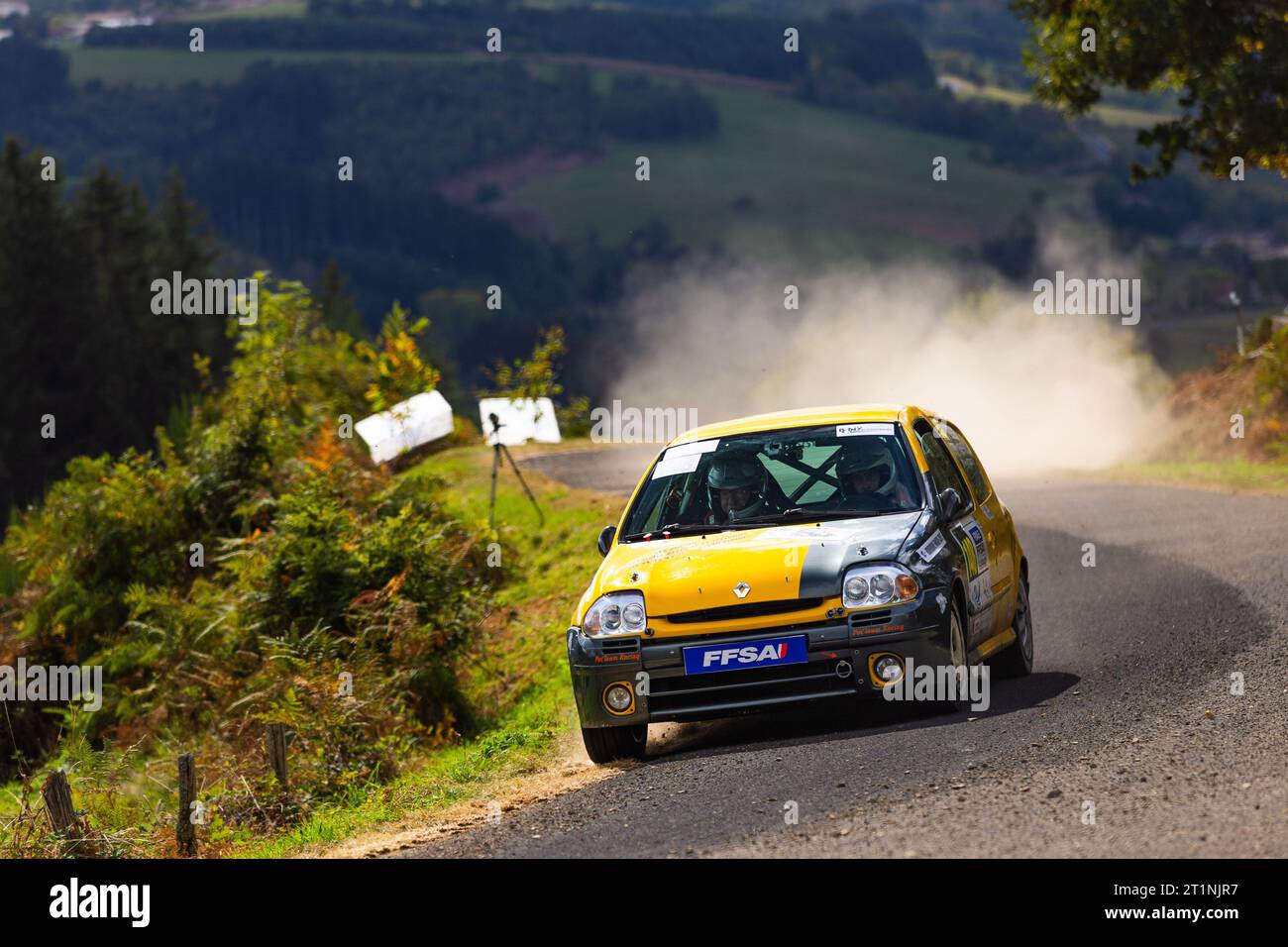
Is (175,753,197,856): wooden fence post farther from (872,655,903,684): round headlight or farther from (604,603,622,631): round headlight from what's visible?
(872,655,903,684): round headlight

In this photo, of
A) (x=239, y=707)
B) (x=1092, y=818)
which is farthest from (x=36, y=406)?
(x=1092, y=818)

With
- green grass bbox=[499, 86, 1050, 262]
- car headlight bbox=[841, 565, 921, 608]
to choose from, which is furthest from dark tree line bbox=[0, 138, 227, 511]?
green grass bbox=[499, 86, 1050, 262]

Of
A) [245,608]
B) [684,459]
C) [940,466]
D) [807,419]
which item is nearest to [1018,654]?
[940,466]

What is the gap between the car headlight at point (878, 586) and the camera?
8500 mm

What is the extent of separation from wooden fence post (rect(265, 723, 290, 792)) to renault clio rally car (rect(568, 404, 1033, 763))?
2499mm

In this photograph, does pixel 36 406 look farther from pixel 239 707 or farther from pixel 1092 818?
pixel 1092 818

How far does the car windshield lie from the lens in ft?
31.3

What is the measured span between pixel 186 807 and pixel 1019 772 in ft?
15.0

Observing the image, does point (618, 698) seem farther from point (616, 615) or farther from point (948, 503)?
point (948, 503)

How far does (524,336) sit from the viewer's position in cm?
16650

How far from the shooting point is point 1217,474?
26.1 m

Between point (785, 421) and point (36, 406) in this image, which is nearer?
point (785, 421)

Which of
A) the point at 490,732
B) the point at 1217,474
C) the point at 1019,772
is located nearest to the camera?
the point at 1019,772
